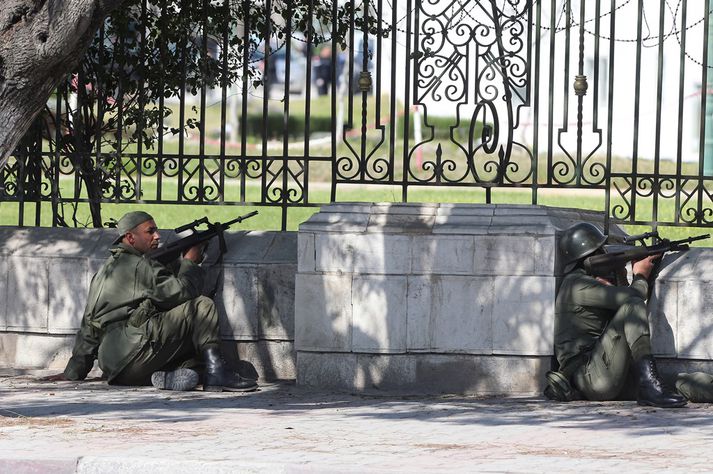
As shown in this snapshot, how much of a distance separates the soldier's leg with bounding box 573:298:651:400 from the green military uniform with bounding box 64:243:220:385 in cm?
248

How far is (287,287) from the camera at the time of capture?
9.81m

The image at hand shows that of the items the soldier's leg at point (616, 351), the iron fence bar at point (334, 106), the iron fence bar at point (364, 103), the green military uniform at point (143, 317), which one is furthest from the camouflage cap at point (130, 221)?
the soldier's leg at point (616, 351)

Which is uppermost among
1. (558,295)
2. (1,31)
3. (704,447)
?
(1,31)

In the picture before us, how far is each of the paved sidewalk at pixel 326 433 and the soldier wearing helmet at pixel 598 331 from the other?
17cm

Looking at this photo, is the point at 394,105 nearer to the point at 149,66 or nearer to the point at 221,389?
the point at 149,66

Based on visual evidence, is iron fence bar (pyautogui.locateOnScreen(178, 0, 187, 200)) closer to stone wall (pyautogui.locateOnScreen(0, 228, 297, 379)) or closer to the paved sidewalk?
stone wall (pyautogui.locateOnScreen(0, 228, 297, 379))

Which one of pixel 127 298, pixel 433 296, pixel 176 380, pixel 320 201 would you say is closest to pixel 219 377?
pixel 176 380

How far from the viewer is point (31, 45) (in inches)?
300

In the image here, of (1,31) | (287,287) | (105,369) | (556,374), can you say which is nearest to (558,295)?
(556,374)

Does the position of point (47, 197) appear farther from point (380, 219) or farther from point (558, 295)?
point (558, 295)

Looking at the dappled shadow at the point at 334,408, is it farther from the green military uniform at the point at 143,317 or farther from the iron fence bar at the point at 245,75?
the iron fence bar at the point at 245,75

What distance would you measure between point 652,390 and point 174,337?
313cm

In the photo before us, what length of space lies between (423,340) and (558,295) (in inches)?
36.4

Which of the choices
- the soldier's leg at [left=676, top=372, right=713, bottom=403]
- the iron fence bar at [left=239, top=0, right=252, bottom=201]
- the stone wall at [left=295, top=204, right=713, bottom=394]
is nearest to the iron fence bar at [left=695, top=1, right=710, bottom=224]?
the stone wall at [left=295, top=204, right=713, bottom=394]
